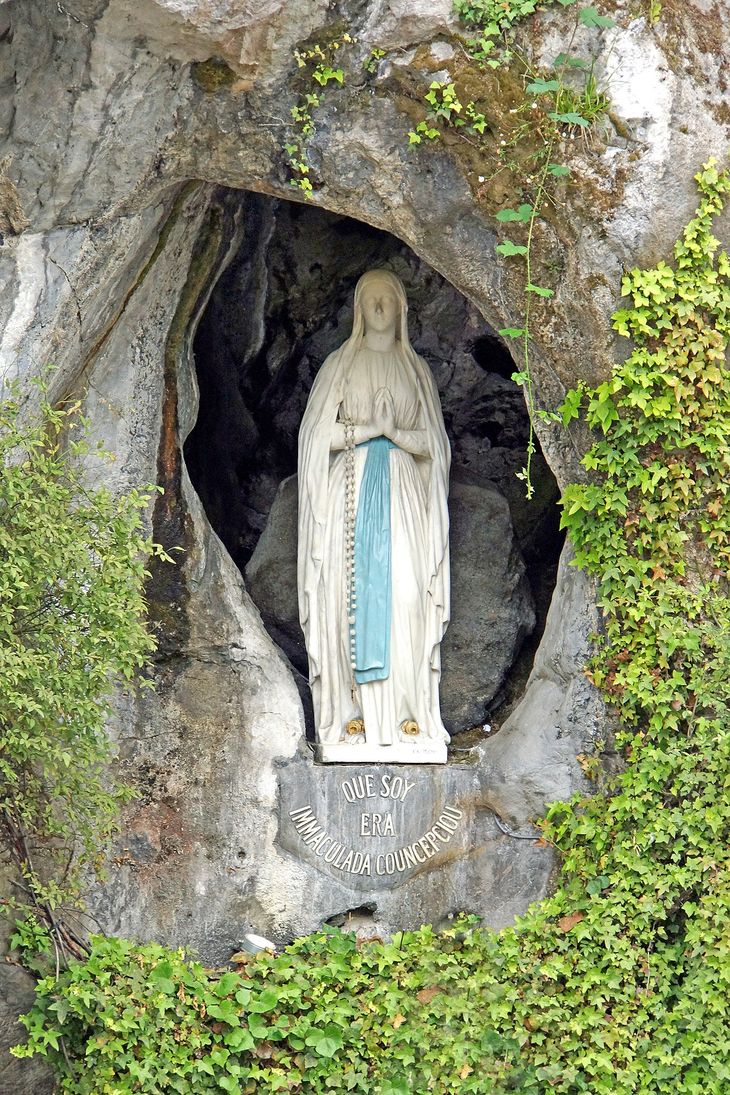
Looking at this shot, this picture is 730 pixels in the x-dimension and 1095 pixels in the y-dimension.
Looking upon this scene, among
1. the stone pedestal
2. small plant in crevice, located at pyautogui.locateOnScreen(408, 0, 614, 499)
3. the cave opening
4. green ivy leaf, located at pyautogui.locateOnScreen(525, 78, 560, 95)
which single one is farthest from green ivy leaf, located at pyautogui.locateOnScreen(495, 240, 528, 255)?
the stone pedestal

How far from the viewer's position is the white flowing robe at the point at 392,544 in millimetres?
7055

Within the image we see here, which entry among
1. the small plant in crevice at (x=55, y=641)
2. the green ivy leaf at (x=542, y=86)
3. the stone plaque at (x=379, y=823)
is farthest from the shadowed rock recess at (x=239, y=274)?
the small plant in crevice at (x=55, y=641)

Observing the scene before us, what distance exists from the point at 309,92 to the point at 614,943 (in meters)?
3.38

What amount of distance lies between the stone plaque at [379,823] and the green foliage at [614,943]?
1.26 ft

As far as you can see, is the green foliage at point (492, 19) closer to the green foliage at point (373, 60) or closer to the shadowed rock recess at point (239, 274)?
the shadowed rock recess at point (239, 274)

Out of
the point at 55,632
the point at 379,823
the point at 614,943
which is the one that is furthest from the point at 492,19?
the point at 614,943

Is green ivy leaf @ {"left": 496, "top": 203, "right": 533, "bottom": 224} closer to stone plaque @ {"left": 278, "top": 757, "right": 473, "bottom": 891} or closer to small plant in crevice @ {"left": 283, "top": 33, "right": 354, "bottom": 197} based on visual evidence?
small plant in crevice @ {"left": 283, "top": 33, "right": 354, "bottom": 197}

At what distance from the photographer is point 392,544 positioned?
280 inches

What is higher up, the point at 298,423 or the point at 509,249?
the point at 509,249

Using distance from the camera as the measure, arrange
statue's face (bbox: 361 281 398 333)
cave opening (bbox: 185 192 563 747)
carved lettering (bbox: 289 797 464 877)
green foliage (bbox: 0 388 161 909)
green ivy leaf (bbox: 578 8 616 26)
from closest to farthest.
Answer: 1. green foliage (bbox: 0 388 161 909)
2. green ivy leaf (bbox: 578 8 616 26)
3. carved lettering (bbox: 289 797 464 877)
4. statue's face (bbox: 361 281 398 333)
5. cave opening (bbox: 185 192 563 747)

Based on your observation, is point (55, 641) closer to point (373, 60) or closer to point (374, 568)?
point (374, 568)

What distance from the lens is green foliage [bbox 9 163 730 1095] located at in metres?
6.27

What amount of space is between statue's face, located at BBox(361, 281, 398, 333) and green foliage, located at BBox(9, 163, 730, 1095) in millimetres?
1107

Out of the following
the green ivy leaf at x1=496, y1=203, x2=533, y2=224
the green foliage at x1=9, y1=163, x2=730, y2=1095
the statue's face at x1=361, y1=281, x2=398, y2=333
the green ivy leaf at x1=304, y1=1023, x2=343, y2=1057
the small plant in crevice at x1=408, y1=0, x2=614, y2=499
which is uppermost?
the small plant in crevice at x1=408, y1=0, x2=614, y2=499
